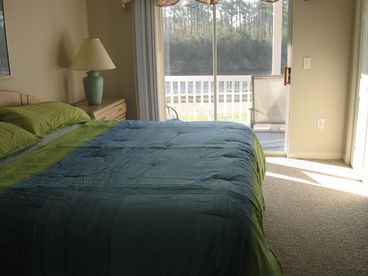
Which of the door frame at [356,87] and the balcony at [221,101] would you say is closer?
the door frame at [356,87]

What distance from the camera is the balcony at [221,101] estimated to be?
17.2 ft

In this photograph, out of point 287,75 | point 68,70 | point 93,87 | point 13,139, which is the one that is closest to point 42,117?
point 13,139

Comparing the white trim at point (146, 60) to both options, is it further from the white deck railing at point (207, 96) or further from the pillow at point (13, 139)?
the pillow at point (13, 139)

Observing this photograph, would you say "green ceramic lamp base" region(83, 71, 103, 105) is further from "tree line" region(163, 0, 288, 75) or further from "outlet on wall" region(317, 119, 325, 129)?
"outlet on wall" region(317, 119, 325, 129)

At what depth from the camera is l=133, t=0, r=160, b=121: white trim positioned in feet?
15.3

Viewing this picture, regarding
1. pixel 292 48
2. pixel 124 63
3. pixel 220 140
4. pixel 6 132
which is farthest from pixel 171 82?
pixel 6 132

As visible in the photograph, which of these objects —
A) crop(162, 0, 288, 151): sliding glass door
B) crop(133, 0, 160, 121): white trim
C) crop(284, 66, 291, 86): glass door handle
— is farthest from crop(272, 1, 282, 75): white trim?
crop(133, 0, 160, 121): white trim

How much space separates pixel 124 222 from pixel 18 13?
2.59m

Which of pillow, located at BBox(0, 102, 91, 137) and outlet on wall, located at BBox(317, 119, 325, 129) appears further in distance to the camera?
outlet on wall, located at BBox(317, 119, 325, 129)

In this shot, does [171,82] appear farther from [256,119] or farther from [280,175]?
[280,175]

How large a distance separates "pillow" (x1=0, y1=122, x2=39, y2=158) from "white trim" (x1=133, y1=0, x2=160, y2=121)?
7.52 ft

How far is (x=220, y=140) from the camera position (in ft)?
8.95

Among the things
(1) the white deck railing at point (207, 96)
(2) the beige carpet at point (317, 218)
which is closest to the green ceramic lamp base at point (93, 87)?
(1) the white deck railing at point (207, 96)

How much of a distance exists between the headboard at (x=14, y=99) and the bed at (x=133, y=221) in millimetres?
1124
